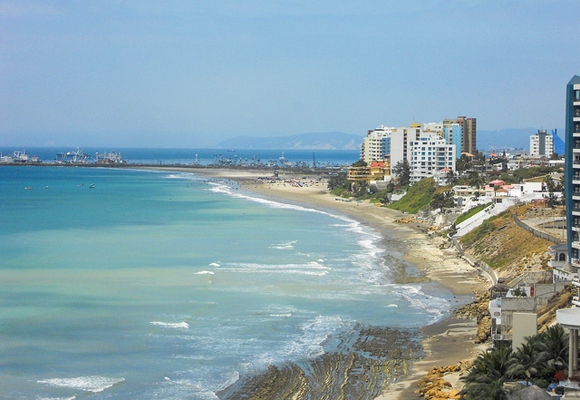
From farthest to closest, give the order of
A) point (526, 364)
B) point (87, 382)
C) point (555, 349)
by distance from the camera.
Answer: point (87, 382) → point (555, 349) → point (526, 364)

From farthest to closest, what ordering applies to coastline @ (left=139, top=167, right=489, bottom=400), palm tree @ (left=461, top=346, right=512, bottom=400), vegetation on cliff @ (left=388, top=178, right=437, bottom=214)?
vegetation on cliff @ (left=388, top=178, right=437, bottom=214) → coastline @ (left=139, top=167, right=489, bottom=400) → palm tree @ (left=461, top=346, right=512, bottom=400)

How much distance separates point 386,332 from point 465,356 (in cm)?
447

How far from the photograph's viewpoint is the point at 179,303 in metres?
32.3

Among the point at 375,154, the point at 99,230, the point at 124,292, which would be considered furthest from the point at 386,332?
the point at 375,154

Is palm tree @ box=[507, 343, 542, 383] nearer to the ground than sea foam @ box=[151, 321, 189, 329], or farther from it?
farther from it

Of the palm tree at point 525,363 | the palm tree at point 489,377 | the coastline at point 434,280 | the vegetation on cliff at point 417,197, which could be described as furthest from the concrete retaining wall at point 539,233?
the vegetation on cliff at point 417,197

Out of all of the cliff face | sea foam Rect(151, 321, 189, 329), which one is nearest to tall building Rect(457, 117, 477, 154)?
the cliff face

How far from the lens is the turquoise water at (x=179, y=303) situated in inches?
906

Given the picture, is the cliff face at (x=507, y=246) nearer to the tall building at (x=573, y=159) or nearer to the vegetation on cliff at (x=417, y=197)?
the tall building at (x=573, y=159)

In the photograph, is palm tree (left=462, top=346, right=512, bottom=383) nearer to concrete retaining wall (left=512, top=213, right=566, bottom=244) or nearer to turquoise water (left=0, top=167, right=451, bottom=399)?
turquoise water (left=0, top=167, right=451, bottom=399)

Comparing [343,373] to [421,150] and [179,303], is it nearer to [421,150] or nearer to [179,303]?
[179,303]

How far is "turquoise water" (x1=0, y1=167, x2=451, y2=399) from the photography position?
23016mm

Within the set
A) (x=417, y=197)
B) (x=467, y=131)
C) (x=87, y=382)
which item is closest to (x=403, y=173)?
(x=417, y=197)

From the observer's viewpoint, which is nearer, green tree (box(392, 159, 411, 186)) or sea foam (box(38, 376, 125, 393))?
sea foam (box(38, 376, 125, 393))
